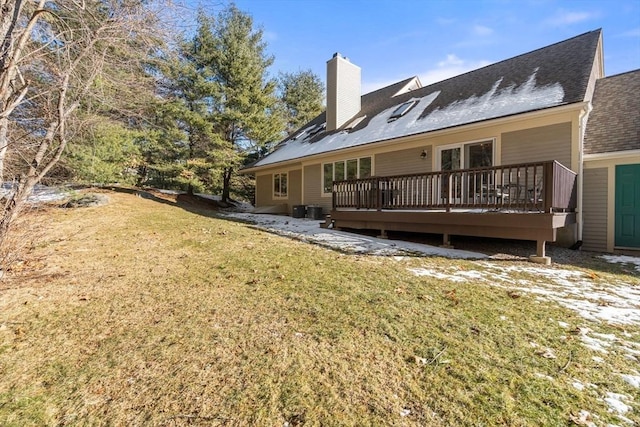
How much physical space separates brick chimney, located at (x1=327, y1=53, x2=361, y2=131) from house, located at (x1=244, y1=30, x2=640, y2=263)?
8.17 feet

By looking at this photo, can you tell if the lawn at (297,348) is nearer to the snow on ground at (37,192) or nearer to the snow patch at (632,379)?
the snow patch at (632,379)

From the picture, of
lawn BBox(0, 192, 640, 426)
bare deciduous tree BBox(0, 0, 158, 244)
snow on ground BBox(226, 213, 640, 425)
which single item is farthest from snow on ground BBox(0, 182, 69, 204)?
snow on ground BBox(226, 213, 640, 425)

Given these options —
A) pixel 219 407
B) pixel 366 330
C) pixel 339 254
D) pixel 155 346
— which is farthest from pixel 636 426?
pixel 339 254

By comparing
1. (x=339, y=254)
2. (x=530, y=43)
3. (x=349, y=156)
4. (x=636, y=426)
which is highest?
(x=530, y=43)

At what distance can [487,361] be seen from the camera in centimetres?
259

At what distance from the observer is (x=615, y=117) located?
8766 millimetres

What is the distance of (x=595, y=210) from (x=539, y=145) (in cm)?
224

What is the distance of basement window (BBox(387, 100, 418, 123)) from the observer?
12.3 meters

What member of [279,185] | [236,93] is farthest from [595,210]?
[236,93]

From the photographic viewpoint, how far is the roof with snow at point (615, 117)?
8055 millimetres

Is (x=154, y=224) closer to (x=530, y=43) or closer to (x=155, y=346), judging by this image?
(x=155, y=346)

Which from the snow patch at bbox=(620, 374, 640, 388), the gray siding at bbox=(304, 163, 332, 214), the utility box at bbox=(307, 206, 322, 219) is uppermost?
the gray siding at bbox=(304, 163, 332, 214)

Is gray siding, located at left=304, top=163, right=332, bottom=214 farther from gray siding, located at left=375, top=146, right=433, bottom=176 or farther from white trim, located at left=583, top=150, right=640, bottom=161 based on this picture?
white trim, located at left=583, top=150, right=640, bottom=161

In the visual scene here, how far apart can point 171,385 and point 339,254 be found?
4.28 metres
